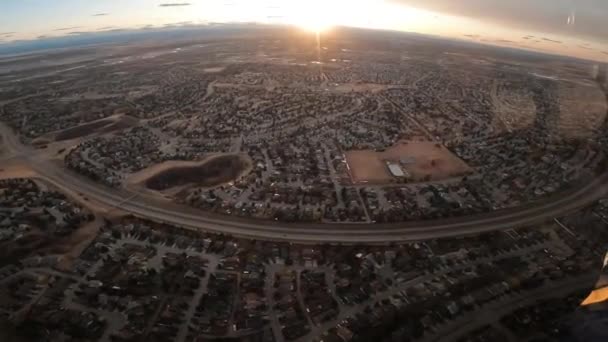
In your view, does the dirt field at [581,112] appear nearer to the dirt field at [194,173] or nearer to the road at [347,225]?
the road at [347,225]

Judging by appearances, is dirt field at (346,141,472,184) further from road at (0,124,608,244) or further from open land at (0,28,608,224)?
road at (0,124,608,244)

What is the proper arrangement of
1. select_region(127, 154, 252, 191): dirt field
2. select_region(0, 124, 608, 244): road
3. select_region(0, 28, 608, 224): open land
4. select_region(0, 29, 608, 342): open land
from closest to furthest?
select_region(0, 29, 608, 342): open land → select_region(0, 124, 608, 244): road → select_region(0, 28, 608, 224): open land → select_region(127, 154, 252, 191): dirt field

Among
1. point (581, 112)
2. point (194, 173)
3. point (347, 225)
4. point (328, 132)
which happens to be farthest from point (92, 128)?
point (581, 112)

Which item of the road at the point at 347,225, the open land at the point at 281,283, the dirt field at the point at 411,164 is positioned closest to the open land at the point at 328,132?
the dirt field at the point at 411,164

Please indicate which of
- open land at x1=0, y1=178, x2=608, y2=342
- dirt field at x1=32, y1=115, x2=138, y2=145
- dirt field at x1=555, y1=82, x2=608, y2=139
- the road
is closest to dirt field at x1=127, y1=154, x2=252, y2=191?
the road

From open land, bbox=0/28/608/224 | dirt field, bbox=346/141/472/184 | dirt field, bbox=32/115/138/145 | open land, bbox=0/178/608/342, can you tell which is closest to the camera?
open land, bbox=0/178/608/342

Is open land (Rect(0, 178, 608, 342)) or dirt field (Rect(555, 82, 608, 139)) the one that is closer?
open land (Rect(0, 178, 608, 342))

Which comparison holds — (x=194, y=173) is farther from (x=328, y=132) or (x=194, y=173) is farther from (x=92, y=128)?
(x=92, y=128)
